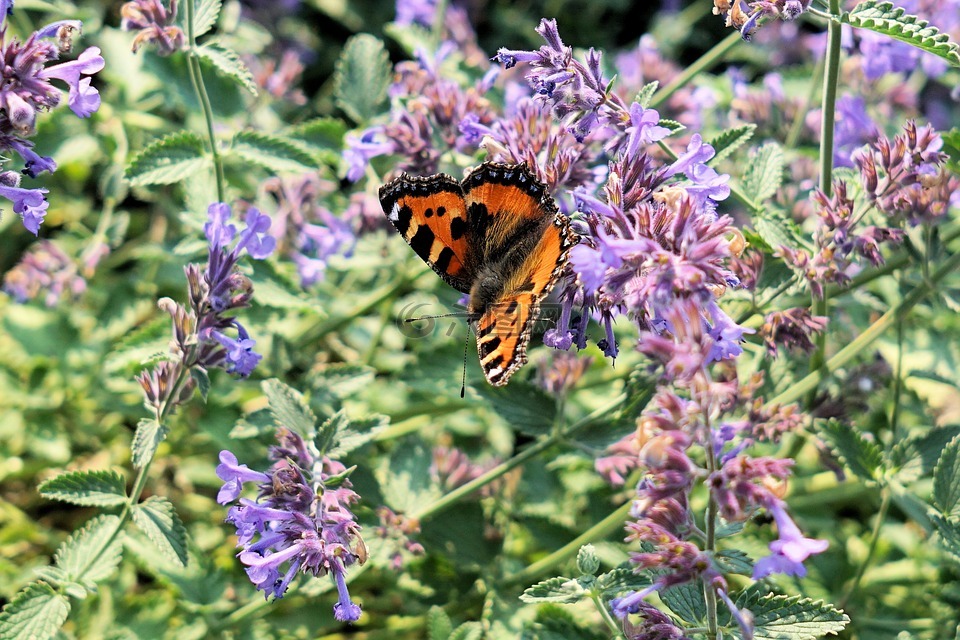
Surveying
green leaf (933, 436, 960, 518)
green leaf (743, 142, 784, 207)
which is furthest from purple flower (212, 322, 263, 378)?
green leaf (933, 436, 960, 518)

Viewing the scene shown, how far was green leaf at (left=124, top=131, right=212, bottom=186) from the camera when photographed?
290 centimetres

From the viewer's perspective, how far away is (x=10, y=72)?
225cm

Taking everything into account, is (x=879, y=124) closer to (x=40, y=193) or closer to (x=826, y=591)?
(x=826, y=591)

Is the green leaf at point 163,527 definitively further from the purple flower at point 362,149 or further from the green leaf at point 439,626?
the purple flower at point 362,149

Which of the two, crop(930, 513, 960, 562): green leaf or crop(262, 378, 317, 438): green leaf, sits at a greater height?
crop(930, 513, 960, 562): green leaf

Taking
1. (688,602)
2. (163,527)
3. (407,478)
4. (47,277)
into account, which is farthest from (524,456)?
(47,277)

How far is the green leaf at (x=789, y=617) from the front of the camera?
2.14 meters

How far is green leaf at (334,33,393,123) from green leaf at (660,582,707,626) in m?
2.42

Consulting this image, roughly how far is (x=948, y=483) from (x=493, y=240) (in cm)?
164

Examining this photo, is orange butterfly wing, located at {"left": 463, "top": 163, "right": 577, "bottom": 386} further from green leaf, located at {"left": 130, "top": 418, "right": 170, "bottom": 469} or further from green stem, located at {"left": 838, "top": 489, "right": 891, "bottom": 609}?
green stem, located at {"left": 838, "top": 489, "right": 891, "bottom": 609}

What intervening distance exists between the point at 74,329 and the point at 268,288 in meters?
1.65

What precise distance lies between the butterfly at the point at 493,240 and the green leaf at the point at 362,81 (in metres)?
1.04

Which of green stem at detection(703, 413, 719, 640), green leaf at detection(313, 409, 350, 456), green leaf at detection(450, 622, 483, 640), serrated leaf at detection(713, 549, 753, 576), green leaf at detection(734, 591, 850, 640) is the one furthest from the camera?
green leaf at detection(450, 622, 483, 640)

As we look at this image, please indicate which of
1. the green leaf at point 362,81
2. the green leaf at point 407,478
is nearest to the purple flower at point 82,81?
the green leaf at point 362,81
